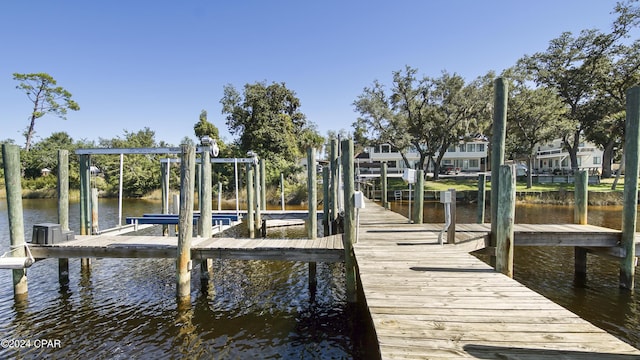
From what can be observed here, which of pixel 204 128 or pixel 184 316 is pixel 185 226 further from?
pixel 204 128

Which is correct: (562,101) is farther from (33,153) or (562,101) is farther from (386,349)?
(33,153)

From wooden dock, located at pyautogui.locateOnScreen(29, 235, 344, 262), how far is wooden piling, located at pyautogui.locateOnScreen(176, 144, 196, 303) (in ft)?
1.37

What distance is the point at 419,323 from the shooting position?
149 inches

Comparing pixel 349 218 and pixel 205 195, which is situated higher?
pixel 205 195

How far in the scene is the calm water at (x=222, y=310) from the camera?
6.32m

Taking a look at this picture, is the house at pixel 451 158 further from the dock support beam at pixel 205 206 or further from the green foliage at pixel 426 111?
the dock support beam at pixel 205 206

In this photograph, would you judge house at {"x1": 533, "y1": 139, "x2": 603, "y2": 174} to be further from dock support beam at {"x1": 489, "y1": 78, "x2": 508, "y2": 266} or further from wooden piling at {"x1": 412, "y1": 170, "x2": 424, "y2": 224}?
dock support beam at {"x1": 489, "y1": 78, "x2": 508, "y2": 266}

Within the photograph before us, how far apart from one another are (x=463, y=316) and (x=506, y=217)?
10.3 ft

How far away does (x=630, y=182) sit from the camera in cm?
784

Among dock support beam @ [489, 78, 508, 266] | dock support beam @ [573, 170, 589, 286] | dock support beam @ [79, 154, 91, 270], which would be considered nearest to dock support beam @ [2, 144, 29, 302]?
dock support beam @ [79, 154, 91, 270]

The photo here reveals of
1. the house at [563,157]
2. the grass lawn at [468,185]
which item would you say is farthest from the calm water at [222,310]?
A: the house at [563,157]

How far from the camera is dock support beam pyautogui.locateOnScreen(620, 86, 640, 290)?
25.0 feet

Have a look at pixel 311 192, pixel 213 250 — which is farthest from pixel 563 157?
pixel 213 250

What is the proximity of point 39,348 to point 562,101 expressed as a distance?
4446 centimetres
